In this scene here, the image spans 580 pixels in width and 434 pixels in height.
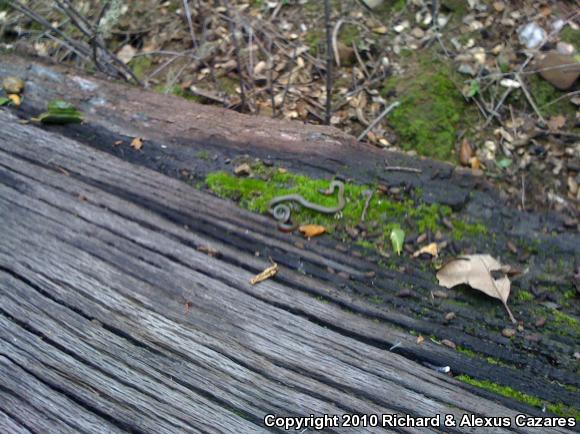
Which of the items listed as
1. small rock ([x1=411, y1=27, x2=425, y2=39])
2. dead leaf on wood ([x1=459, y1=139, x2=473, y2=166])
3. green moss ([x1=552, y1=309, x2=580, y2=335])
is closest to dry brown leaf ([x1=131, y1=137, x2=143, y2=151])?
green moss ([x1=552, y1=309, x2=580, y2=335])

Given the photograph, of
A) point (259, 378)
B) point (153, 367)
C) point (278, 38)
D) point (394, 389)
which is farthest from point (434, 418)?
point (278, 38)

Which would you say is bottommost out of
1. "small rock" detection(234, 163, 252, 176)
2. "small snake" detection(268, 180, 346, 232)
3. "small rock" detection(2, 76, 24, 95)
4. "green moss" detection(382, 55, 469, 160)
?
"green moss" detection(382, 55, 469, 160)

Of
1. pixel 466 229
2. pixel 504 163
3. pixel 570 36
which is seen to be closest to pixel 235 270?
pixel 466 229

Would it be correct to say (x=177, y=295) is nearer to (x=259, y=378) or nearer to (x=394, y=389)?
(x=259, y=378)

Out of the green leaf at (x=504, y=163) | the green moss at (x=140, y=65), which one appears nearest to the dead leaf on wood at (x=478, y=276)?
the green leaf at (x=504, y=163)

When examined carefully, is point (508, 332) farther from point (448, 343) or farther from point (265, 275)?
point (265, 275)

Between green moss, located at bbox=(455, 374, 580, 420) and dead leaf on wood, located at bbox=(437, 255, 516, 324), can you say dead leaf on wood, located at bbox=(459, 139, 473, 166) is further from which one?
green moss, located at bbox=(455, 374, 580, 420)
